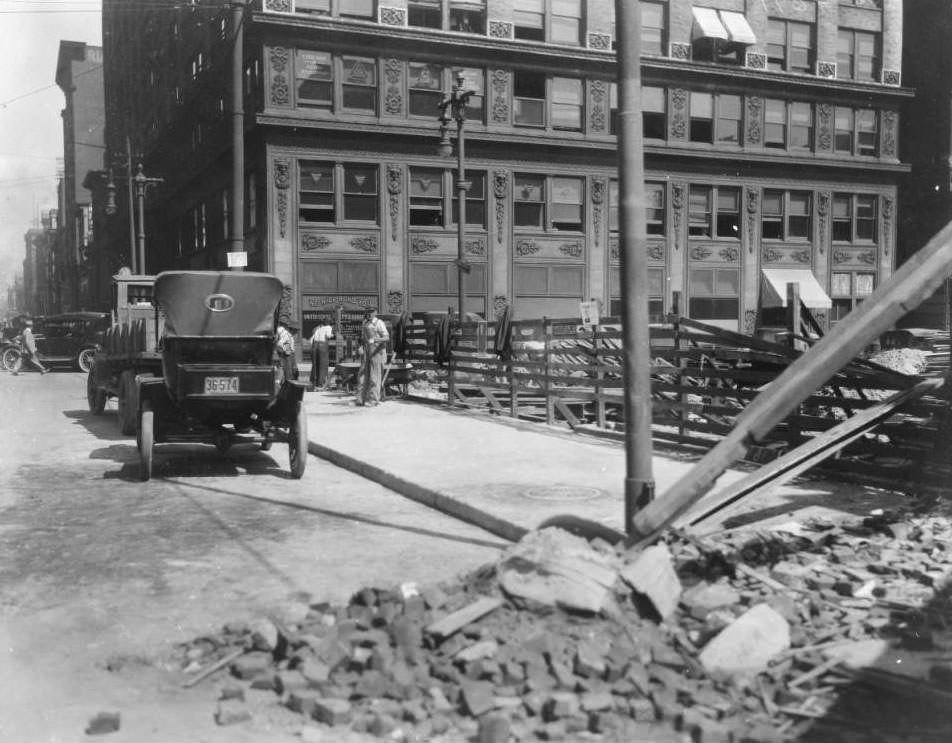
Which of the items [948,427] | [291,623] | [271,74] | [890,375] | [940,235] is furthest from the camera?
[271,74]

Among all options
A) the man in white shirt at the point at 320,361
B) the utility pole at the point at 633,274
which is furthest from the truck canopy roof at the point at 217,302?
the man in white shirt at the point at 320,361

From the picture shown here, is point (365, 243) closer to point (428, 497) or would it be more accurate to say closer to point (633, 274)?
point (428, 497)

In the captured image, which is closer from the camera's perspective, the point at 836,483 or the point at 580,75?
the point at 836,483

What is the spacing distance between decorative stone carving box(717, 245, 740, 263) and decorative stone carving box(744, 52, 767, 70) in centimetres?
770

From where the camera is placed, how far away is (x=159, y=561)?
23.7 feet

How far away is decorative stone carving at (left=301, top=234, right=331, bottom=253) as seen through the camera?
118 feet

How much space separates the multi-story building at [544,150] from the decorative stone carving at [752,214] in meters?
0.10

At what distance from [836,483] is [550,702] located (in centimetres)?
650

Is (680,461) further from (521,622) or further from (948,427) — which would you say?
(521,622)

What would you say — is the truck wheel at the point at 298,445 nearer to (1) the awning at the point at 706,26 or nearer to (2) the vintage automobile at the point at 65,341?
(2) the vintage automobile at the point at 65,341

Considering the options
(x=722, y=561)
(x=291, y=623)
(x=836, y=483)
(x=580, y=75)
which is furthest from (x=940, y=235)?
(x=580, y=75)

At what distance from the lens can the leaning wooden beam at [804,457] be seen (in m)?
6.97

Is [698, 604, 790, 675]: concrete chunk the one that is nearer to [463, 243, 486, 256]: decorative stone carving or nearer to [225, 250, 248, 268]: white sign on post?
[225, 250, 248, 268]: white sign on post

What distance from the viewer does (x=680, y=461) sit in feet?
37.8
